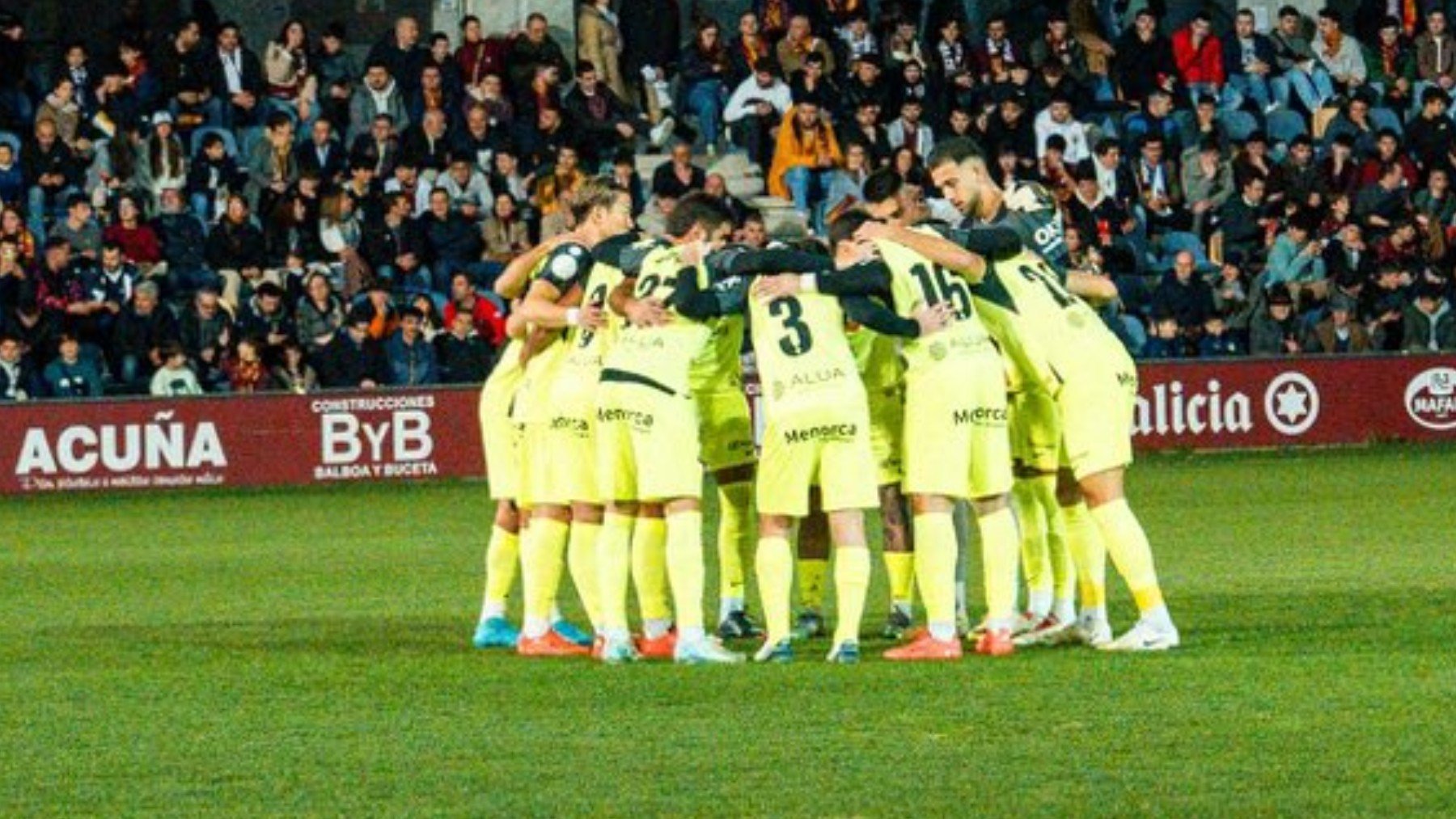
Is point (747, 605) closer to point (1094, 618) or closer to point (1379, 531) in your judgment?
point (1094, 618)

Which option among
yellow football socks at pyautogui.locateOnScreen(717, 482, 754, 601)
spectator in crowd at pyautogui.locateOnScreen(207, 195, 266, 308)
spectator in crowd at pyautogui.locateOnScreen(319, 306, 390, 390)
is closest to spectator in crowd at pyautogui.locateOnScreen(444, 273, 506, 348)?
spectator in crowd at pyautogui.locateOnScreen(319, 306, 390, 390)

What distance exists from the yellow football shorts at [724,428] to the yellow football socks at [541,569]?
80 cm

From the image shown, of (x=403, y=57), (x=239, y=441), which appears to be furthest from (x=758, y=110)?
(x=239, y=441)

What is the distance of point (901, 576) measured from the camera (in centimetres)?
1402

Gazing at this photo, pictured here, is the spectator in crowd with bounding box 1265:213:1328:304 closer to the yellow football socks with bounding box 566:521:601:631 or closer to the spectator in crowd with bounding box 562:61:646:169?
the spectator in crowd with bounding box 562:61:646:169

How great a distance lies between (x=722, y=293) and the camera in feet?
42.2

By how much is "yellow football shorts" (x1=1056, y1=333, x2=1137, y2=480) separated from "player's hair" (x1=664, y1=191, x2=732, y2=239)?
160cm

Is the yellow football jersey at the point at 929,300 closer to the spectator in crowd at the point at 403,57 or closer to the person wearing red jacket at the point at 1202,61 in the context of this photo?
the spectator in crowd at the point at 403,57

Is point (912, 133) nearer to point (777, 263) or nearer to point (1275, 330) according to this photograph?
point (1275, 330)

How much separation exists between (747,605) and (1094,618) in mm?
2896

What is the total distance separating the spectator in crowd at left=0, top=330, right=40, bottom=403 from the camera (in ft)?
86.1

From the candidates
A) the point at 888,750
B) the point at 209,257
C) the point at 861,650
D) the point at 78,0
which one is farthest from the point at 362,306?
the point at 888,750

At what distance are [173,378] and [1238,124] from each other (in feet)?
40.4

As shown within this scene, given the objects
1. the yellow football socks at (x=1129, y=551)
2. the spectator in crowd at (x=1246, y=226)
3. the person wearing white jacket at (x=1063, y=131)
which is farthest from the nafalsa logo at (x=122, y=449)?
the yellow football socks at (x=1129, y=551)
